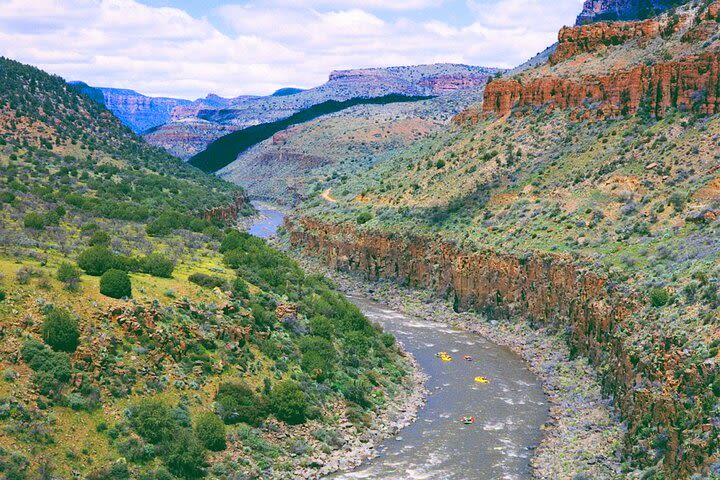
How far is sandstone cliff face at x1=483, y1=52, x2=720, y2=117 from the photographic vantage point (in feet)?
240

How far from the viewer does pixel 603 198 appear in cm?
6881

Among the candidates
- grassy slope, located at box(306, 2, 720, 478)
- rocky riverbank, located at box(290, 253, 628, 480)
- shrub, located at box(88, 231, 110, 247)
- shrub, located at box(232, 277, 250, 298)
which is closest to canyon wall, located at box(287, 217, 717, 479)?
grassy slope, located at box(306, 2, 720, 478)

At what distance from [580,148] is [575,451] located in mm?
48358

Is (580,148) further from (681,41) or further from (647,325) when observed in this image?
(647,325)

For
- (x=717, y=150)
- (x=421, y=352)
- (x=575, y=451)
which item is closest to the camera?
(x=575, y=451)

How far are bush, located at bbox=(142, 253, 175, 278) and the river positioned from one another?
17.3 m

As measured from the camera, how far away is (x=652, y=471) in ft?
111

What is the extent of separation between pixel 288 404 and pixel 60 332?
468 inches

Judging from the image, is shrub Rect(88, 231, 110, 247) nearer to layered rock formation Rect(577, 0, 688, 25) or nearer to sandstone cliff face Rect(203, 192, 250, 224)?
sandstone cliff face Rect(203, 192, 250, 224)

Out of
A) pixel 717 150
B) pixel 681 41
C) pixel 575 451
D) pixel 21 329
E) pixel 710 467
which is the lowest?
pixel 575 451

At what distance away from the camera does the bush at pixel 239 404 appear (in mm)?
39312

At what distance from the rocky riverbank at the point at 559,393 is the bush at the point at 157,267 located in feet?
79.0

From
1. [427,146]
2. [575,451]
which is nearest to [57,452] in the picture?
[575,451]

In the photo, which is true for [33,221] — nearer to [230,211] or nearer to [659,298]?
[659,298]
